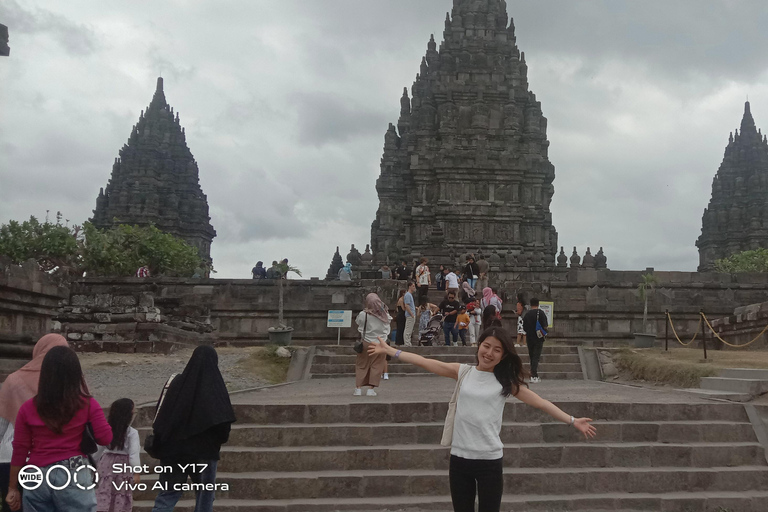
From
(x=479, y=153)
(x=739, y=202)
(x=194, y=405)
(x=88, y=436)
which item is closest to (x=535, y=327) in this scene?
(x=194, y=405)

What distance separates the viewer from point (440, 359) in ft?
45.7

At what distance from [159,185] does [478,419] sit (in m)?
54.3

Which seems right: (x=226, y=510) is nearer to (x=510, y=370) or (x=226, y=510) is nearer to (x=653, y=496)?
Result: (x=510, y=370)

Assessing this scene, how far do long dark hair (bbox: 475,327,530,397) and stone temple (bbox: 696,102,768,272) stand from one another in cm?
5705

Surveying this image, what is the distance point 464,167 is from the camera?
124ft

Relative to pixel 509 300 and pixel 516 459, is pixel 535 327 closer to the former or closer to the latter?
pixel 516 459

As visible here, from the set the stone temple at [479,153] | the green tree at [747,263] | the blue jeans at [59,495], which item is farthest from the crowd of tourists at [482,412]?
the green tree at [747,263]

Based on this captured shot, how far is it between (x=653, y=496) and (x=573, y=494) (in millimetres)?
711

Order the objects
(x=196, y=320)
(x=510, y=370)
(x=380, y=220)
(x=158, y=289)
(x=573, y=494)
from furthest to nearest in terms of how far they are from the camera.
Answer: (x=380, y=220)
(x=158, y=289)
(x=196, y=320)
(x=573, y=494)
(x=510, y=370)

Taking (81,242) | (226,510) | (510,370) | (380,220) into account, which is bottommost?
(226,510)

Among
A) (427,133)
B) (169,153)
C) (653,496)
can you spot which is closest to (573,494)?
(653,496)

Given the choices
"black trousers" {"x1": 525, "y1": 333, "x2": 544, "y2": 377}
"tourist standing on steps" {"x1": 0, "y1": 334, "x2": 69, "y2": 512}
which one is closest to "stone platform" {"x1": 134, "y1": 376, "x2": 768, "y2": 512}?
"tourist standing on steps" {"x1": 0, "y1": 334, "x2": 69, "y2": 512}

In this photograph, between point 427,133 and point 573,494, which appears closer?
point 573,494

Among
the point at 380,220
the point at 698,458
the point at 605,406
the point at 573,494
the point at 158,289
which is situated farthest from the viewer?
the point at 380,220
